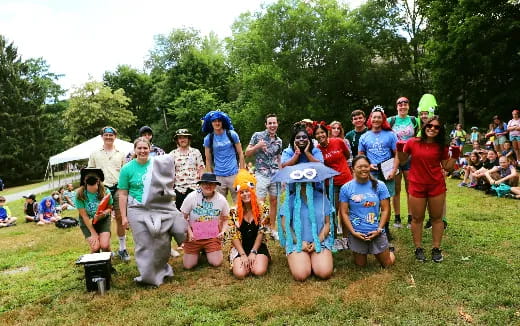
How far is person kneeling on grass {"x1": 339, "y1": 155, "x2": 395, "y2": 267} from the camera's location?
179 inches

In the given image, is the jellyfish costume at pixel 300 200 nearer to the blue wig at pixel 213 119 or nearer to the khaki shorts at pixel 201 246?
the khaki shorts at pixel 201 246

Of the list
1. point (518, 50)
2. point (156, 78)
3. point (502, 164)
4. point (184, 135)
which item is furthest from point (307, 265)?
point (156, 78)

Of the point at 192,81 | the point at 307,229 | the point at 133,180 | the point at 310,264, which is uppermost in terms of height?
the point at 192,81

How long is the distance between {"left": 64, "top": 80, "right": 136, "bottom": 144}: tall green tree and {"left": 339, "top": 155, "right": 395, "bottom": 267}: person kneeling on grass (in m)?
31.1

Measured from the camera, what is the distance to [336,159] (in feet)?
17.7

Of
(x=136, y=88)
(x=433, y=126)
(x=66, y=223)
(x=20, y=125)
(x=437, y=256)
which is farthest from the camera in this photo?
(x=136, y=88)

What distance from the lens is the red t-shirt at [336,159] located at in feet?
17.7

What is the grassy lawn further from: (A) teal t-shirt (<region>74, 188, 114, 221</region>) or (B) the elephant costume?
(A) teal t-shirt (<region>74, 188, 114, 221</region>)

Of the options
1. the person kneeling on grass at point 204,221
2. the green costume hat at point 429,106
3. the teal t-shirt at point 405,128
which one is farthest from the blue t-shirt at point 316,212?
the green costume hat at point 429,106

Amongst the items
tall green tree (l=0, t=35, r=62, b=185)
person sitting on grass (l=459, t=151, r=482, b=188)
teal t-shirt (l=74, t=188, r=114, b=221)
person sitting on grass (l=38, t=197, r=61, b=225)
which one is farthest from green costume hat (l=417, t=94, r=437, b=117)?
tall green tree (l=0, t=35, r=62, b=185)

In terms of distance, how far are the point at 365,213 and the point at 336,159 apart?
107 cm

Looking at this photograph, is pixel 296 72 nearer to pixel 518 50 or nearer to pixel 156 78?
pixel 518 50

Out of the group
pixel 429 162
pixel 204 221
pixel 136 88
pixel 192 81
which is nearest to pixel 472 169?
pixel 429 162

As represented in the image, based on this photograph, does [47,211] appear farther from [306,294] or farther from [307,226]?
[306,294]
